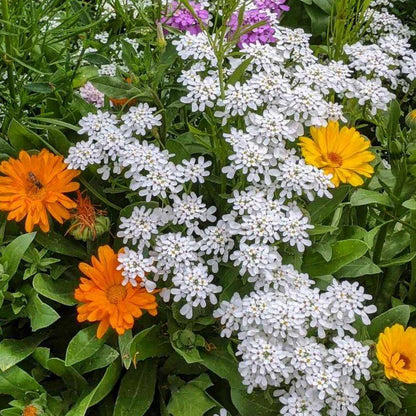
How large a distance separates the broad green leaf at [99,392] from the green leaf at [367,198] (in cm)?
47

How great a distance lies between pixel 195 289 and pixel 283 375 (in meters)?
0.17

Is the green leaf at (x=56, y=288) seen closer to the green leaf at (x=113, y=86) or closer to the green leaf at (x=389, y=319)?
the green leaf at (x=113, y=86)

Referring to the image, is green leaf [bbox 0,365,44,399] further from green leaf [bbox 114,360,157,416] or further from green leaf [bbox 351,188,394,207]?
green leaf [bbox 351,188,394,207]

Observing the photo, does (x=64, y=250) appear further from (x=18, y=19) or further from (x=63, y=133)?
(x=18, y=19)

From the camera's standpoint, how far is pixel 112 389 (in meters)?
1.12

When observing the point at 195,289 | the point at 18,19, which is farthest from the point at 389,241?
the point at 18,19

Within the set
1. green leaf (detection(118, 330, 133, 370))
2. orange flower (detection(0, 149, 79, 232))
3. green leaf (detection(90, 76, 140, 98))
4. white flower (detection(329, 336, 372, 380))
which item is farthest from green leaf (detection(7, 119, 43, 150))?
white flower (detection(329, 336, 372, 380))

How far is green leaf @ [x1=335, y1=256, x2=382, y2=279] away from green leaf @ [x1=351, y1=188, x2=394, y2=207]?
3.8 inches

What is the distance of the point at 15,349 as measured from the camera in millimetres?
1067

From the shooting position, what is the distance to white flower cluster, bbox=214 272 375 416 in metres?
0.87

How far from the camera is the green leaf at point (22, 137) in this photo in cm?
113

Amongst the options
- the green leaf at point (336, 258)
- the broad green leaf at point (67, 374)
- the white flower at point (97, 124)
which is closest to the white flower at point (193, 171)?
the white flower at point (97, 124)

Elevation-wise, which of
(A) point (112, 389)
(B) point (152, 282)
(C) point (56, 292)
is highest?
(B) point (152, 282)

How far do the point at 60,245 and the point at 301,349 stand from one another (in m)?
0.47
